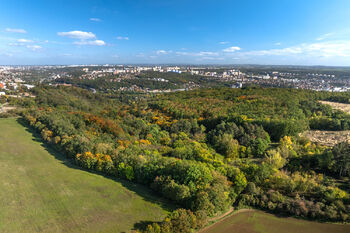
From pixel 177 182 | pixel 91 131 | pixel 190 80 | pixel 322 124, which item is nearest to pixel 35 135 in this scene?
pixel 91 131

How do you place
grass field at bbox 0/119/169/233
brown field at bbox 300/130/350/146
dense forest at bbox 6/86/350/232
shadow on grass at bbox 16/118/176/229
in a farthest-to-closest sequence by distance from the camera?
brown field at bbox 300/130/350/146 < shadow on grass at bbox 16/118/176/229 < dense forest at bbox 6/86/350/232 < grass field at bbox 0/119/169/233

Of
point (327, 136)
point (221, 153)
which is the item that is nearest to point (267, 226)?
point (221, 153)

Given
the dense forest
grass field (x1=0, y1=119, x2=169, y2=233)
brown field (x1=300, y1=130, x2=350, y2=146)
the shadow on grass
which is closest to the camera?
grass field (x1=0, y1=119, x2=169, y2=233)

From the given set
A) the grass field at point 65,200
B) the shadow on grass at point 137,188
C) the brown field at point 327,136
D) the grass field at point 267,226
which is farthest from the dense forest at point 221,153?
the grass field at point 65,200

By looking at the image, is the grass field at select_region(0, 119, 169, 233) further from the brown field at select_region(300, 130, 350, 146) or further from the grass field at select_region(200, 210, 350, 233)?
the brown field at select_region(300, 130, 350, 146)

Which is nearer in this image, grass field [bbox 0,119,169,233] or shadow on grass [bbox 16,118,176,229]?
grass field [bbox 0,119,169,233]

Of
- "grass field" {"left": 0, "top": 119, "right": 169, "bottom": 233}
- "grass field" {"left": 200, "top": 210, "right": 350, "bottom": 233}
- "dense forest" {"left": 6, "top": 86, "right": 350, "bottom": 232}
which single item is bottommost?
"grass field" {"left": 200, "top": 210, "right": 350, "bottom": 233}

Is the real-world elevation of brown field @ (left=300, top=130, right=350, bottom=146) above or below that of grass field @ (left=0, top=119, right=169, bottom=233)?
above

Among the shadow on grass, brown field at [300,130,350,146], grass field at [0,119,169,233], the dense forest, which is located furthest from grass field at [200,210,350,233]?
brown field at [300,130,350,146]
